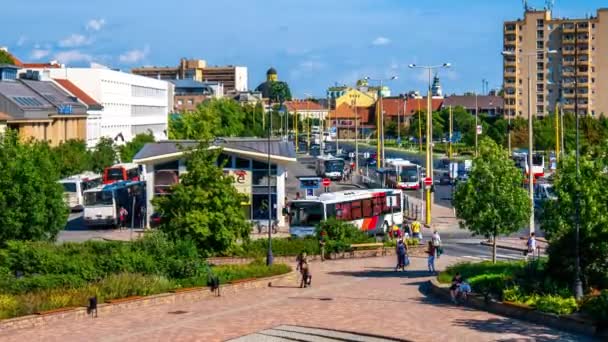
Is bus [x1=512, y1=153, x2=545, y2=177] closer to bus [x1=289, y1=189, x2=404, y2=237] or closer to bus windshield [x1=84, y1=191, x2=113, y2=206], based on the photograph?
bus [x1=289, y1=189, x2=404, y2=237]

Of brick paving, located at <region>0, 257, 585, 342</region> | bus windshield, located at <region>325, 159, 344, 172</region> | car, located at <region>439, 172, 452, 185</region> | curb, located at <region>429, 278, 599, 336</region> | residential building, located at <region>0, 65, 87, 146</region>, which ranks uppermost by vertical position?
residential building, located at <region>0, 65, 87, 146</region>

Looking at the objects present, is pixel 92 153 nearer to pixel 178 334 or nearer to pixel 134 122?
pixel 134 122

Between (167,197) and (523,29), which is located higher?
(523,29)

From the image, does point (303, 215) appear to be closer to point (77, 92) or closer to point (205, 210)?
point (205, 210)

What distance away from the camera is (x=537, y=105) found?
15312 centimetres

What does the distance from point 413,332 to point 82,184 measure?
151 feet

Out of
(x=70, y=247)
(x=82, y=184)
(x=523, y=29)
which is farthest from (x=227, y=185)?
(x=523, y=29)

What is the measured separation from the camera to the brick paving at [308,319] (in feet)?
82.7

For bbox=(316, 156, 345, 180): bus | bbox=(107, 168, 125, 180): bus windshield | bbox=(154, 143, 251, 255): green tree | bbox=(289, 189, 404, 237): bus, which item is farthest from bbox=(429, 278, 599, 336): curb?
bbox=(316, 156, 345, 180): bus

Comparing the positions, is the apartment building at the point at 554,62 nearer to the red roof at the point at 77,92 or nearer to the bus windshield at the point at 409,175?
the bus windshield at the point at 409,175

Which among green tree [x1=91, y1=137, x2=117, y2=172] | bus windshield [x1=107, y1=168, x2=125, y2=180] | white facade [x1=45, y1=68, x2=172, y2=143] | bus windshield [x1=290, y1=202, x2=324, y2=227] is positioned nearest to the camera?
bus windshield [x1=290, y1=202, x2=324, y2=227]

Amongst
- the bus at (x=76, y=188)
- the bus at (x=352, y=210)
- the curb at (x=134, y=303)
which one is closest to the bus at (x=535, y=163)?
the bus at (x=352, y=210)

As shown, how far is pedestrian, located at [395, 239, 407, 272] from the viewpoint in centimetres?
3950

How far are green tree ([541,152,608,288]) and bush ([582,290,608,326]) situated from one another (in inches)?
107
